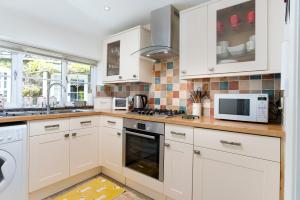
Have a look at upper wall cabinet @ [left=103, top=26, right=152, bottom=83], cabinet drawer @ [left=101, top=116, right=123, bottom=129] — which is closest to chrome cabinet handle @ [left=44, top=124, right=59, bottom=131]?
cabinet drawer @ [left=101, top=116, right=123, bottom=129]

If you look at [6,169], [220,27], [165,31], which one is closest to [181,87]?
[165,31]

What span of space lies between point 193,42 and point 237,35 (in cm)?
42

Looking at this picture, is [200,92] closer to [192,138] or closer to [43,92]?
[192,138]

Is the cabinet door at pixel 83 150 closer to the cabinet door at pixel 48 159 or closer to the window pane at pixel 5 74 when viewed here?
the cabinet door at pixel 48 159

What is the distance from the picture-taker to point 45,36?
7.24 feet

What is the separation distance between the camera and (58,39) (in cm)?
233

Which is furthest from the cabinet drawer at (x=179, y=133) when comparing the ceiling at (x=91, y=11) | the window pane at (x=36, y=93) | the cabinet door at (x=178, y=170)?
the window pane at (x=36, y=93)

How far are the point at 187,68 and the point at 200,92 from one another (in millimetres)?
378

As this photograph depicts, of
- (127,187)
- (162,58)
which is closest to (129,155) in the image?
(127,187)

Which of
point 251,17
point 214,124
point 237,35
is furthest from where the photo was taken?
point 237,35

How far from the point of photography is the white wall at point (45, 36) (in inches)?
75.1

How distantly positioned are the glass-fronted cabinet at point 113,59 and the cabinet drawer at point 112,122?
30.0 inches

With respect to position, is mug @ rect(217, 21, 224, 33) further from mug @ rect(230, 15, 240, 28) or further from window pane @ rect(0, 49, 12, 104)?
window pane @ rect(0, 49, 12, 104)

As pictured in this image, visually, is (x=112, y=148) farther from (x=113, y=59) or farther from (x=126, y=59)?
(x=113, y=59)
